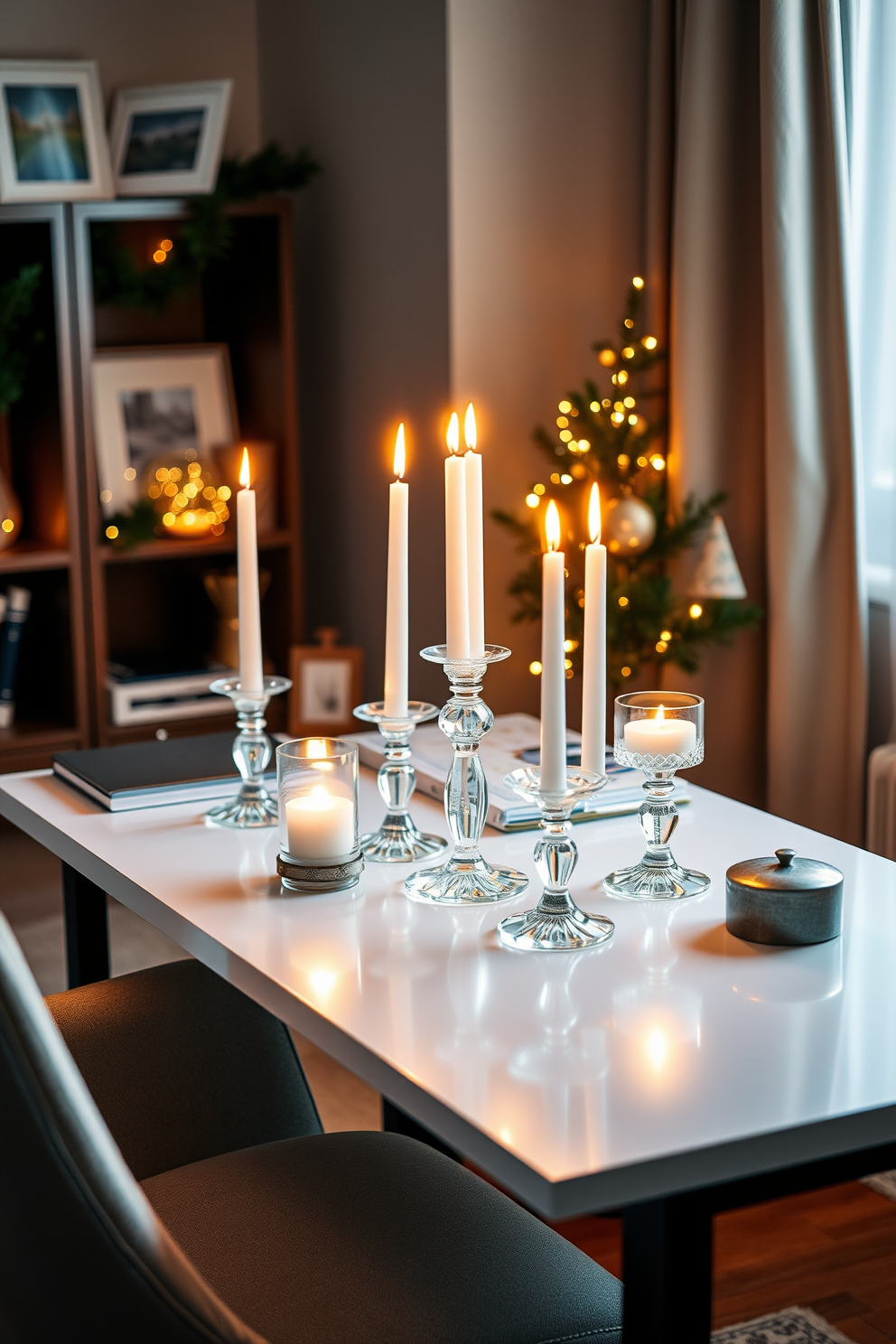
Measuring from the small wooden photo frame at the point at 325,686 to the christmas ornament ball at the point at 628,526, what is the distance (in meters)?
0.78

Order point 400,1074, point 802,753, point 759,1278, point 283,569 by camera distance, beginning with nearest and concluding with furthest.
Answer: point 400,1074, point 759,1278, point 802,753, point 283,569

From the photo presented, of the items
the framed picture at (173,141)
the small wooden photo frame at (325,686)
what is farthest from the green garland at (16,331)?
the small wooden photo frame at (325,686)

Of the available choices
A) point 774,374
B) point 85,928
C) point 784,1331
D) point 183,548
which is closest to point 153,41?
point 183,548

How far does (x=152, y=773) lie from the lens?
5.41 feet

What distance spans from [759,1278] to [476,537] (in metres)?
1.10

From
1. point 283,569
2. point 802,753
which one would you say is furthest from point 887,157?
point 283,569

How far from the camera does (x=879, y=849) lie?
2.57m

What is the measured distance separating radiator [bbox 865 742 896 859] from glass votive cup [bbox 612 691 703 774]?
131 centimetres

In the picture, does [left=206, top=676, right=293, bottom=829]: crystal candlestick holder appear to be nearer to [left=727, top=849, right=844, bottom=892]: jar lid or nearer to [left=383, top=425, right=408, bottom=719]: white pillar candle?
[left=383, top=425, right=408, bottom=719]: white pillar candle

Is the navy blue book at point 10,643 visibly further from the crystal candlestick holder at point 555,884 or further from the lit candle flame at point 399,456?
the crystal candlestick holder at point 555,884

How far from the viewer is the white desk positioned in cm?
88

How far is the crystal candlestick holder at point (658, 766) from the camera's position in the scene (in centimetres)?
128

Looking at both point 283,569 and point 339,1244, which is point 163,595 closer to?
point 283,569

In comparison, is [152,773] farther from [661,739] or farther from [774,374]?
[774,374]
